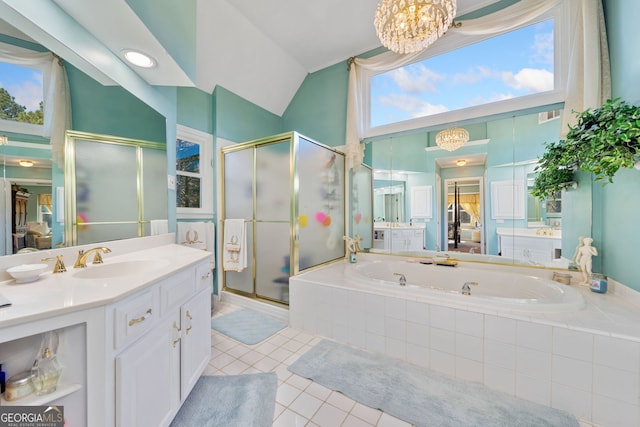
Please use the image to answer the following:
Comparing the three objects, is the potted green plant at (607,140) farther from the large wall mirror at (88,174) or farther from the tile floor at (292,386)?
the large wall mirror at (88,174)

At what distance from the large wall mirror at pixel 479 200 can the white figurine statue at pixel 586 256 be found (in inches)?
6.8

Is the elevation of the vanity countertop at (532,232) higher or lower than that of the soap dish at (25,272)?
higher

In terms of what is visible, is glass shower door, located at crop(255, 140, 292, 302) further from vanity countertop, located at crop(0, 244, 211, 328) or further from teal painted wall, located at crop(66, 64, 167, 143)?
vanity countertop, located at crop(0, 244, 211, 328)

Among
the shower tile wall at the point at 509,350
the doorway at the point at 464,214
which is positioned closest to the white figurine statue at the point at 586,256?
the doorway at the point at 464,214

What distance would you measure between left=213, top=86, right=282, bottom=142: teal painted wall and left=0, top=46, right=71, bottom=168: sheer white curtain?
1727 millimetres

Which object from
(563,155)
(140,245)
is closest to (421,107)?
(563,155)

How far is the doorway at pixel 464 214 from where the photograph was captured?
8.34 ft

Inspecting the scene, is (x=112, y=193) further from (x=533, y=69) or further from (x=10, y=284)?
(x=533, y=69)

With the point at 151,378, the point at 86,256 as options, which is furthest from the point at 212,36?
the point at 151,378

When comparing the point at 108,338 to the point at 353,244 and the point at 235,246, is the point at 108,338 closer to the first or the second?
the point at 235,246

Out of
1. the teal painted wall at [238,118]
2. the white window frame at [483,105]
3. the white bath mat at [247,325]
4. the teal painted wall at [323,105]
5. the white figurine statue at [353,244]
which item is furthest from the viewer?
the teal painted wall at [323,105]

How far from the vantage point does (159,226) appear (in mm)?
2002

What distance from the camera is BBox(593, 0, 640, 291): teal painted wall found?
1.53m

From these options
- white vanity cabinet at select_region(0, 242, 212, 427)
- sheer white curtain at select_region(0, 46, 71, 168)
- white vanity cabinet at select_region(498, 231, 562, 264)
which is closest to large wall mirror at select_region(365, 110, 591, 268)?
white vanity cabinet at select_region(498, 231, 562, 264)
